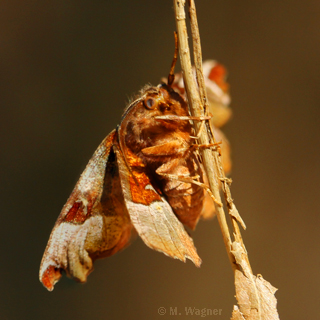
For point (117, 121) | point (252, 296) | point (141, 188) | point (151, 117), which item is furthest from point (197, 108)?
point (252, 296)

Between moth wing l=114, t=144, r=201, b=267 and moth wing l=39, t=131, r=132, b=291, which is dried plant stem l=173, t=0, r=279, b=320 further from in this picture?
moth wing l=39, t=131, r=132, b=291

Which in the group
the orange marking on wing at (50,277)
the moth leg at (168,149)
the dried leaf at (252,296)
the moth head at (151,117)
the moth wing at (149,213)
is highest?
the moth head at (151,117)

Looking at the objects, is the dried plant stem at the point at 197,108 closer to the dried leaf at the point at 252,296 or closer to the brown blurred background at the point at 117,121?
the dried leaf at the point at 252,296

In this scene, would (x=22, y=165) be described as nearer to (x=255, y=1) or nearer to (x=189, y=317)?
(x=189, y=317)

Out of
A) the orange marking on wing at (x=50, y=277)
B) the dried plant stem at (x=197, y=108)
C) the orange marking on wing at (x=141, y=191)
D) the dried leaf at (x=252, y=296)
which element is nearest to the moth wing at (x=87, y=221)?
the orange marking on wing at (x=50, y=277)

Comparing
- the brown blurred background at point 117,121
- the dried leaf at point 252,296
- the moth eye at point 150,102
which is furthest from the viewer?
the brown blurred background at point 117,121

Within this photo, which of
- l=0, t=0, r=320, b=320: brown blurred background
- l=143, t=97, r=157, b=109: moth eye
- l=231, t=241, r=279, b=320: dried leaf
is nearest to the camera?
l=231, t=241, r=279, b=320: dried leaf

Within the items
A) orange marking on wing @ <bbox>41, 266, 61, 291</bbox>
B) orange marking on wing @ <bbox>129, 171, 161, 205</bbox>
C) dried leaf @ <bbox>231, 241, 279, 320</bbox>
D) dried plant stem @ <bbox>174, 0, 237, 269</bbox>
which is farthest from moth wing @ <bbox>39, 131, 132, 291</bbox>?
dried leaf @ <bbox>231, 241, 279, 320</bbox>

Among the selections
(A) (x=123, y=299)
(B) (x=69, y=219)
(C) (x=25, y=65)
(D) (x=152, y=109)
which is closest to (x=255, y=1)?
(D) (x=152, y=109)
